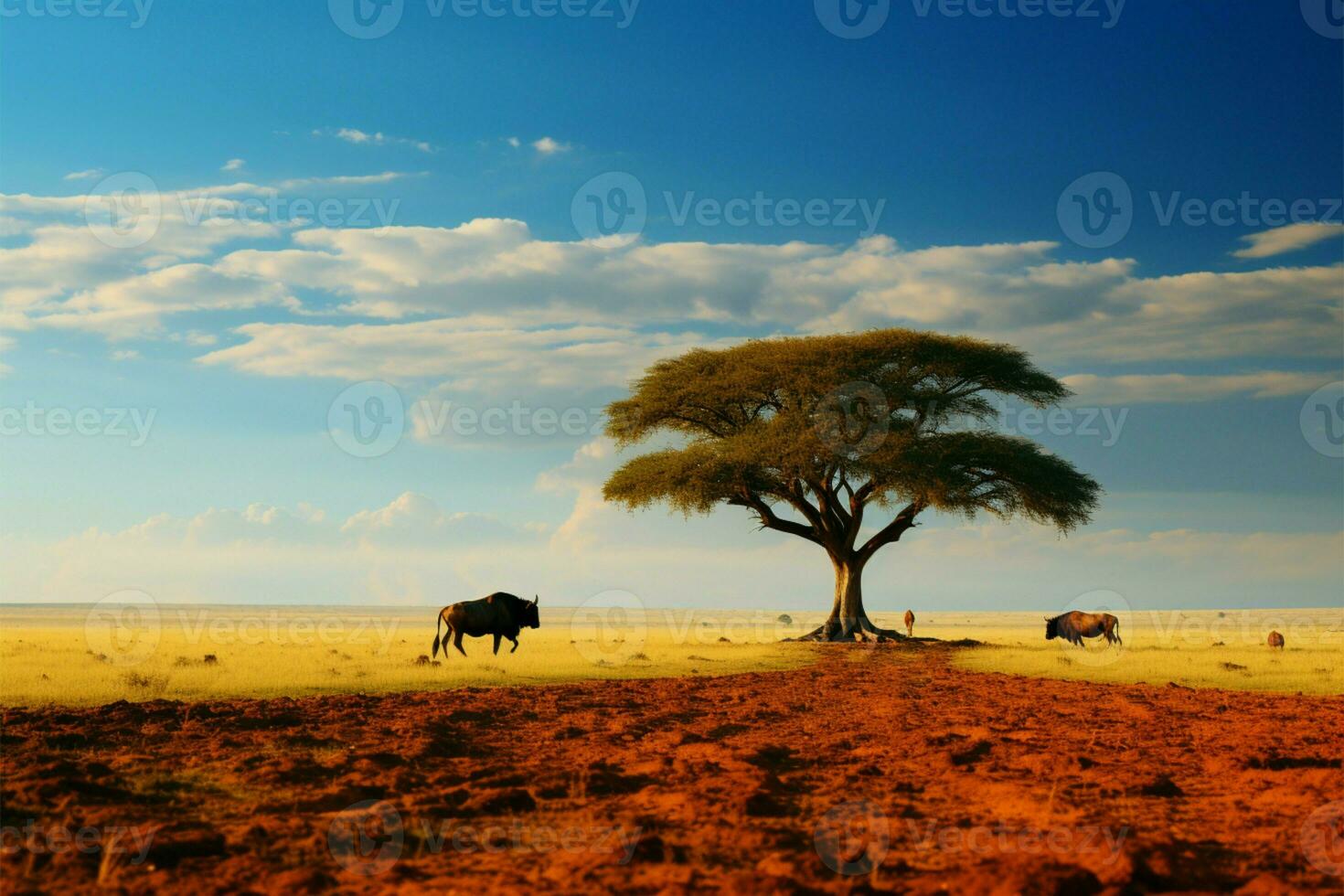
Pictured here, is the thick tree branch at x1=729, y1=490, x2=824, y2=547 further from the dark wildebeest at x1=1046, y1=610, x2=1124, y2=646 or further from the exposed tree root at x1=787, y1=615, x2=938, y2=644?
the dark wildebeest at x1=1046, y1=610, x2=1124, y2=646

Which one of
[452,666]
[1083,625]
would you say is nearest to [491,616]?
[452,666]

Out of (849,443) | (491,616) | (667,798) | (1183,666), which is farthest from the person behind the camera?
(849,443)

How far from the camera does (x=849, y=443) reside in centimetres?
3525

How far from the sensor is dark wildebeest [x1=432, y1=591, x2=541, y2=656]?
89.4ft

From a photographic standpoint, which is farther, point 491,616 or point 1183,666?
point 491,616

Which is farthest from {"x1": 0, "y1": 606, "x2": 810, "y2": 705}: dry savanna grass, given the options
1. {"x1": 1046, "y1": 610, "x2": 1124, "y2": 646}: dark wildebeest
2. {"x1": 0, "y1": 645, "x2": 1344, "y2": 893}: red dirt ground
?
{"x1": 1046, "y1": 610, "x2": 1124, "y2": 646}: dark wildebeest

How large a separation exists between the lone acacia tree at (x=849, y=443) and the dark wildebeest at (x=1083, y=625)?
358cm

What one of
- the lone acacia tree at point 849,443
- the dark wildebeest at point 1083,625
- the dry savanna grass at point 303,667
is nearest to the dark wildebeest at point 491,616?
the dry savanna grass at point 303,667

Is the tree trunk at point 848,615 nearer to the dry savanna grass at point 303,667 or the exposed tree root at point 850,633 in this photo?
the exposed tree root at point 850,633

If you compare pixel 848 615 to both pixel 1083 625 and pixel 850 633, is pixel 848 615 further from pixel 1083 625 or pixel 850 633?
pixel 1083 625

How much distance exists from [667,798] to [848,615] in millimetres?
29083

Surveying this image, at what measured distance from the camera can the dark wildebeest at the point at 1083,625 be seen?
1470 inches

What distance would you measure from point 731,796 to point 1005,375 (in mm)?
31162

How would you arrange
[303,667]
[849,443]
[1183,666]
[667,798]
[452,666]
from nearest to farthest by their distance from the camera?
[667,798]
[303,667]
[452,666]
[1183,666]
[849,443]
